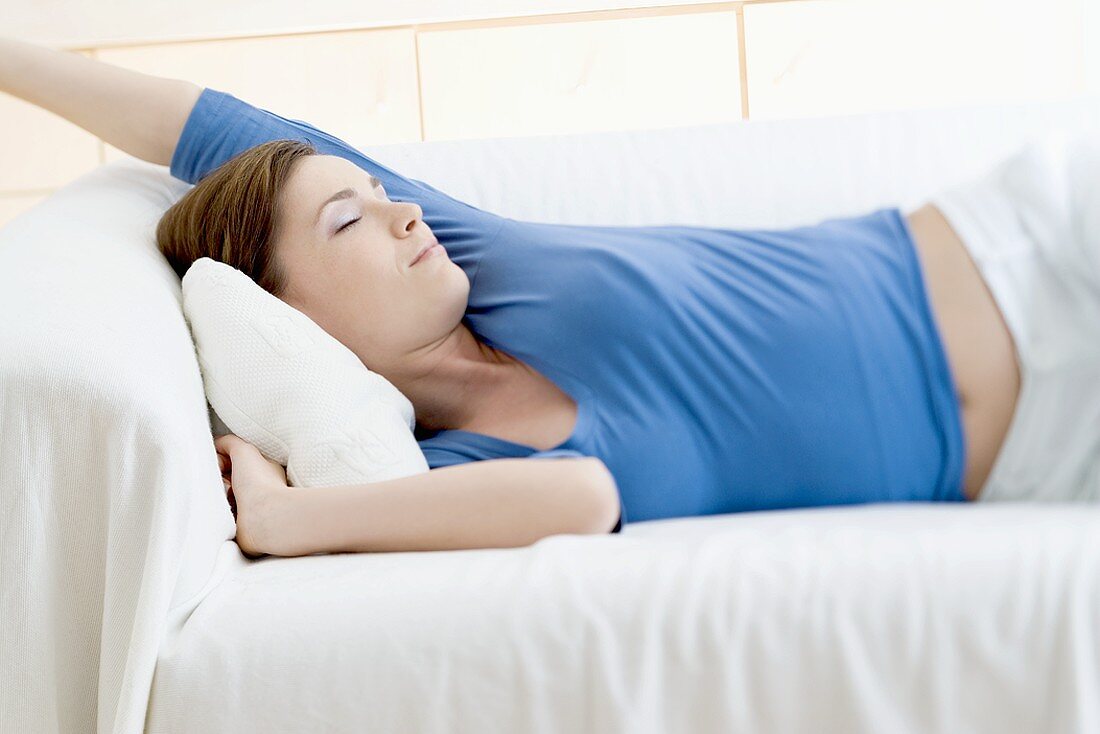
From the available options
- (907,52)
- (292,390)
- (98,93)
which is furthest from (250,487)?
(907,52)

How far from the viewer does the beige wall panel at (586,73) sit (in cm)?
284

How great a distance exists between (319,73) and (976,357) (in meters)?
2.13

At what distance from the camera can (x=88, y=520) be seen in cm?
91

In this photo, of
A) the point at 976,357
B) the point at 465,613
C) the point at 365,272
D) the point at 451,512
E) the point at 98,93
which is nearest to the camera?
the point at 465,613

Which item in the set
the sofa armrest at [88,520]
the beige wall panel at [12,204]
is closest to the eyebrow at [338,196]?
the sofa armrest at [88,520]

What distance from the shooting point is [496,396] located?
130 centimetres

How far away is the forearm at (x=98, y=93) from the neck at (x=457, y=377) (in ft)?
1.56

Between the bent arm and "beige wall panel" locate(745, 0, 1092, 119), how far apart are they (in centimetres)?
203

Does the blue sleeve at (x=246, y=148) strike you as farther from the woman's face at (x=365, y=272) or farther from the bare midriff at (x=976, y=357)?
the bare midriff at (x=976, y=357)

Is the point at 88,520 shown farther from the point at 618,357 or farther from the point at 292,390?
the point at 618,357

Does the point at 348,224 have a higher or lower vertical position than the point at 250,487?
higher

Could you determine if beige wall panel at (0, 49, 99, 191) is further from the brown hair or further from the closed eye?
the closed eye

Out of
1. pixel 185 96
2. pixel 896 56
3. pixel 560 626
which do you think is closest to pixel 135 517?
pixel 560 626

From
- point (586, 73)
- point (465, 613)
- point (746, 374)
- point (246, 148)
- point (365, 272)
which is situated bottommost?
point (465, 613)
